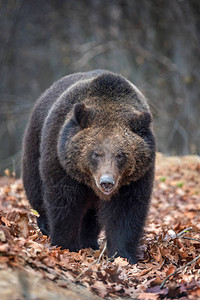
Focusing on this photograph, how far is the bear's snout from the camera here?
195 inches

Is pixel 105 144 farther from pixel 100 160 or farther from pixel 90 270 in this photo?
pixel 90 270

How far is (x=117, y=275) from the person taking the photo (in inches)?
166

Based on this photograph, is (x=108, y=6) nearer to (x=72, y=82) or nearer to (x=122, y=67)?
(x=122, y=67)

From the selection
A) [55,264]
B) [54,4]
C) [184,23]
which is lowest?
[55,264]

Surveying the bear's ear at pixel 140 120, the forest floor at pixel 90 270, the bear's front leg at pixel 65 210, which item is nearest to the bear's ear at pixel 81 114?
the bear's ear at pixel 140 120

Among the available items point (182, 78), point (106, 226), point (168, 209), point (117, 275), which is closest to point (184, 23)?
point (182, 78)

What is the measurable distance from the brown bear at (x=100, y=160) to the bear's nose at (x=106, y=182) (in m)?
0.17

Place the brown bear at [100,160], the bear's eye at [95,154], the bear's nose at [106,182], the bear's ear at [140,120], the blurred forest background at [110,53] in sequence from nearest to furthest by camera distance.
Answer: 1. the bear's nose at [106,182]
2. the bear's eye at [95,154]
3. the brown bear at [100,160]
4. the bear's ear at [140,120]
5. the blurred forest background at [110,53]

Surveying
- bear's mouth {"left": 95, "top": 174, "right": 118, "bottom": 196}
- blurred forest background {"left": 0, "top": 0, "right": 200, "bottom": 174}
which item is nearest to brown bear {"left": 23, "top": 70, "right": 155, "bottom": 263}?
bear's mouth {"left": 95, "top": 174, "right": 118, "bottom": 196}

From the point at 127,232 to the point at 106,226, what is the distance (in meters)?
0.30

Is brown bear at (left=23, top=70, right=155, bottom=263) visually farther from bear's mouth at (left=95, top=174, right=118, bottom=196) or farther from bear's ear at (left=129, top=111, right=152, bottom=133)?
bear's mouth at (left=95, top=174, right=118, bottom=196)

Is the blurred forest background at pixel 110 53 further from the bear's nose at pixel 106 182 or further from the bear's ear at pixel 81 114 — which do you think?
the bear's nose at pixel 106 182

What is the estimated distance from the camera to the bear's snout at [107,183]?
4.95 meters

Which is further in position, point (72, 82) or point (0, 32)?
point (0, 32)
